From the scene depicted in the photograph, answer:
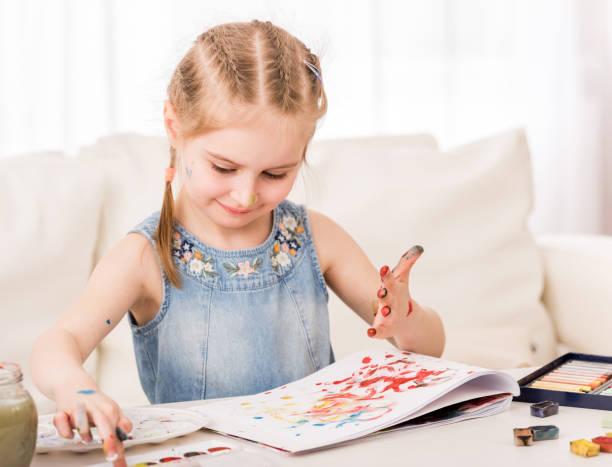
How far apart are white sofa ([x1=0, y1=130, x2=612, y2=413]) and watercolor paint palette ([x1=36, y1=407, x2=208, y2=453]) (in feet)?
1.90

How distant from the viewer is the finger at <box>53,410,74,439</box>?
0.62 metres

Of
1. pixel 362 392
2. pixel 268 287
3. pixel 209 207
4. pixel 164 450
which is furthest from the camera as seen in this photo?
pixel 268 287

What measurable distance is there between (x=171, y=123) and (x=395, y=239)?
627 millimetres

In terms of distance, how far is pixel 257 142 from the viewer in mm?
856

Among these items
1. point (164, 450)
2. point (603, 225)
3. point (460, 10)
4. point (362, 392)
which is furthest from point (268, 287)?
point (603, 225)

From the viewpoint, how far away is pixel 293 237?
A: 42.6 inches

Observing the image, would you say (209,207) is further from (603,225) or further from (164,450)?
(603,225)

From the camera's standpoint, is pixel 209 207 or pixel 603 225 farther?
pixel 603 225

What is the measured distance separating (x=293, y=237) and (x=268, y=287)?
9 cm

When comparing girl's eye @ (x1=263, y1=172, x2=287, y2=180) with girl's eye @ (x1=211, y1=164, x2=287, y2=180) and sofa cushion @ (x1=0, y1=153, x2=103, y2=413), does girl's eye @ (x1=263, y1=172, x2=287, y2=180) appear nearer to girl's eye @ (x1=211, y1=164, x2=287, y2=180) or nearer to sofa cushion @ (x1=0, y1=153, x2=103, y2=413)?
girl's eye @ (x1=211, y1=164, x2=287, y2=180)

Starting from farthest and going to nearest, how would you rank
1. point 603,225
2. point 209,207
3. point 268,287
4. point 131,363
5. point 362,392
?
point 603,225 → point 131,363 → point 268,287 → point 209,207 → point 362,392

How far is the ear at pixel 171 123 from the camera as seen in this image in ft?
3.10

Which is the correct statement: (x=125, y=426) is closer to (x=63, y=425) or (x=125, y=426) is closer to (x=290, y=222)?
(x=63, y=425)

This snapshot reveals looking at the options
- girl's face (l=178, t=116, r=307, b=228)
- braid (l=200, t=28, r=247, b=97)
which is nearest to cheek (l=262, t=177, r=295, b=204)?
girl's face (l=178, t=116, r=307, b=228)
